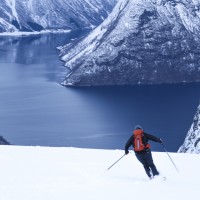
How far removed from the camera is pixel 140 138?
19344 mm

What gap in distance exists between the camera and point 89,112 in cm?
13675

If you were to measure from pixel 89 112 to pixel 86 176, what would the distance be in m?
117

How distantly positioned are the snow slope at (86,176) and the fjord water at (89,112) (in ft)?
222

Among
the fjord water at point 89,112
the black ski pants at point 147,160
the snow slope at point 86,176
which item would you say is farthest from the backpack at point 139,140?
the fjord water at point 89,112

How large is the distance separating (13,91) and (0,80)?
2172cm

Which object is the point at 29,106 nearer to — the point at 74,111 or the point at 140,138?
the point at 74,111

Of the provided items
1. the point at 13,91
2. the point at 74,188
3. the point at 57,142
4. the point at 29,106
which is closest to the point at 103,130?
the point at 57,142

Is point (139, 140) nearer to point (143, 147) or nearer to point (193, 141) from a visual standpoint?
point (143, 147)

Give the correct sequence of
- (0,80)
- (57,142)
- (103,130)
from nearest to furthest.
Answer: (57,142), (103,130), (0,80)

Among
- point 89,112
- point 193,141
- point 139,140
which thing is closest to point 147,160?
point 139,140

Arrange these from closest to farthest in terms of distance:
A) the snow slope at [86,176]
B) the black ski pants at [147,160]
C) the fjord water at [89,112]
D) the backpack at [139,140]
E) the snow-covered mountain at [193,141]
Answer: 1. the snow slope at [86,176]
2. the backpack at [139,140]
3. the black ski pants at [147,160]
4. the snow-covered mountain at [193,141]
5. the fjord water at [89,112]

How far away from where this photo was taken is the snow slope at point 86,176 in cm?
1691

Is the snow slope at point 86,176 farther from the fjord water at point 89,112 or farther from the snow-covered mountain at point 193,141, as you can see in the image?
the fjord water at point 89,112

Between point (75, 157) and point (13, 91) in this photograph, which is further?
point (13, 91)
